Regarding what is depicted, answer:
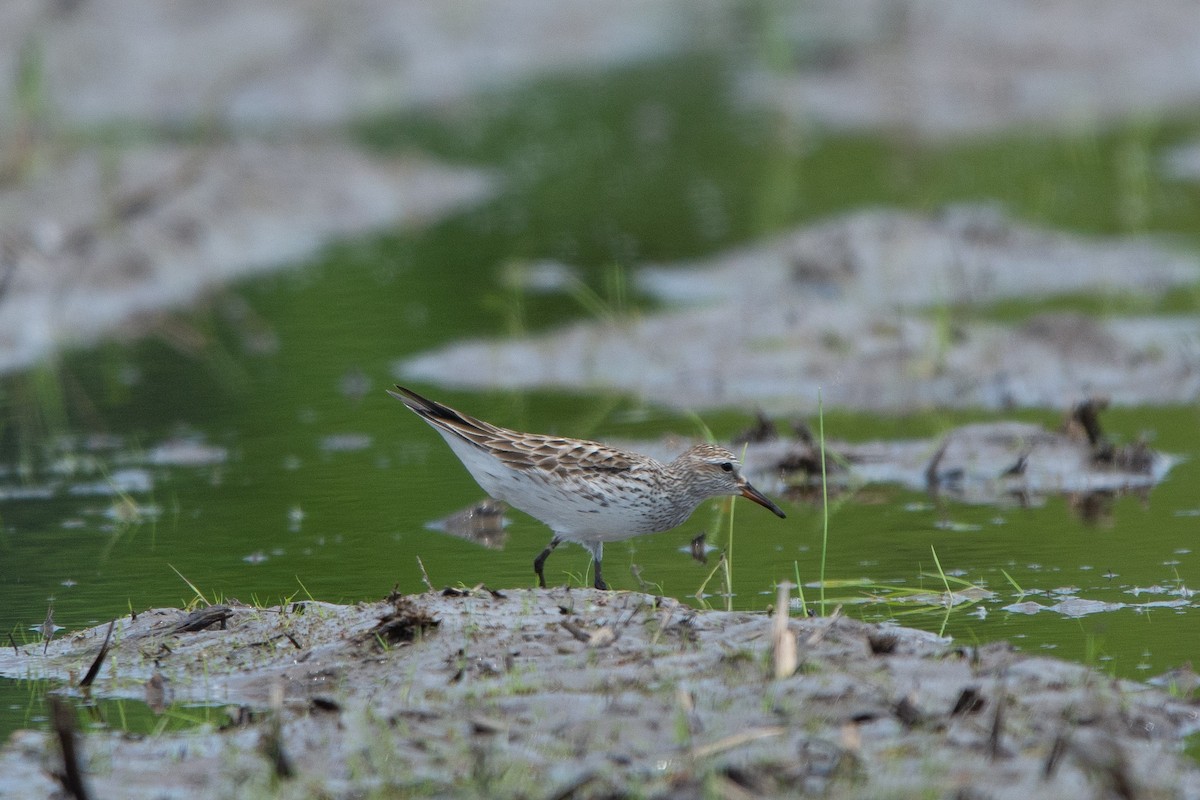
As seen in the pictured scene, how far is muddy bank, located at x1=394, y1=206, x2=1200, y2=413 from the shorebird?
162 inches

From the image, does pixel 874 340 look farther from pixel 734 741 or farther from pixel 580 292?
pixel 734 741

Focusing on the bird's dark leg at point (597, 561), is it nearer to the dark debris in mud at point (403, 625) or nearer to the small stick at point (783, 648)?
the dark debris in mud at point (403, 625)

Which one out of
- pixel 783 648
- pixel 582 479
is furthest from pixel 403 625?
pixel 783 648

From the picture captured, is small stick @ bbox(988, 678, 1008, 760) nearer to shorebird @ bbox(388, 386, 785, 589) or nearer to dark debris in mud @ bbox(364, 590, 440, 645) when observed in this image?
dark debris in mud @ bbox(364, 590, 440, 645)

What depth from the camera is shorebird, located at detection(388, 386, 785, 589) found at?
23.9 ft

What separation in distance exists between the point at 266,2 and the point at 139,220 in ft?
42.3

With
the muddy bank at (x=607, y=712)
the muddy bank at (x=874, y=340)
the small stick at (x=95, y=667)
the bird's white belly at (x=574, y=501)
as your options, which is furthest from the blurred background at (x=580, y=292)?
the muddy bank at (x=607, y=712)

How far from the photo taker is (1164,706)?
583 cm

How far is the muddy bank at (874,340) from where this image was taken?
39.2 ft

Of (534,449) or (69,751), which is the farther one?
(534,449)

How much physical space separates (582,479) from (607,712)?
169 cm

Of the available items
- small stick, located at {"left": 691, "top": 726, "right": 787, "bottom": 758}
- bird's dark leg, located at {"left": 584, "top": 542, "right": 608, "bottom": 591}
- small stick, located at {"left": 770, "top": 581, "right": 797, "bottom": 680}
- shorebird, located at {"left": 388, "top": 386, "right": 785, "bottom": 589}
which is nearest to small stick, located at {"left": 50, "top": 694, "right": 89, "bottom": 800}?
small stick, located at {"left": 691, "top": 726, "right": 787, "bottom": 758}

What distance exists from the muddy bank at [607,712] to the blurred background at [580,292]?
0.68 m

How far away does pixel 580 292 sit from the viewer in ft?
49.0
